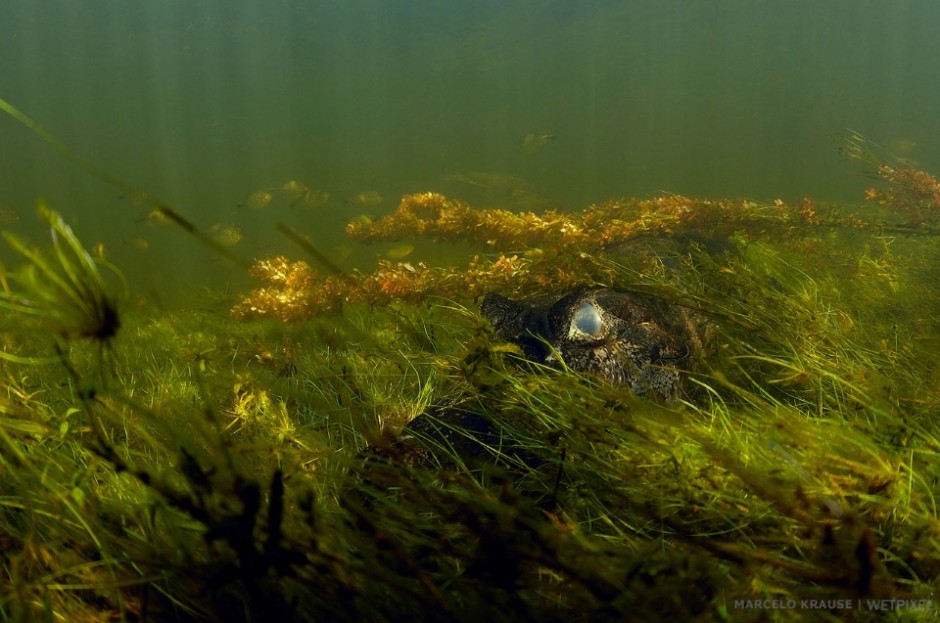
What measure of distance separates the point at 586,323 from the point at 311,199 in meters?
9.60

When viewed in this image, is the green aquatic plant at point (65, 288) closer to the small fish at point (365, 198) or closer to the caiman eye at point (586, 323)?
the caiman eye at point (586, 323)

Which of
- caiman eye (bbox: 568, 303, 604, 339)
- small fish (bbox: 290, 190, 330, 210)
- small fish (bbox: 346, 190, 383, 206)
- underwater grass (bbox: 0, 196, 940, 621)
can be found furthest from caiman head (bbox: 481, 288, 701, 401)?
small fish (bbox: 346, 190, 383, 206)

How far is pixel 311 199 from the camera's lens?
11.4 m

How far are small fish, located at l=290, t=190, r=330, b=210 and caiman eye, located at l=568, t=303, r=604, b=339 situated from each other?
30.1 ft

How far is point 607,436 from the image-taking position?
177 centimetres

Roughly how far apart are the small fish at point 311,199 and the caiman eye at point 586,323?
9169mm

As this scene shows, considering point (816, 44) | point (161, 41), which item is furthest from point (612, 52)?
point (161, 41)

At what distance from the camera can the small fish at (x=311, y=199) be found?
1113 cm

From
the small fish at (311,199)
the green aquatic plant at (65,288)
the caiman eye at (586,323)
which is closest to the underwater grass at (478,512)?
the green aquatic plant at (65,288)

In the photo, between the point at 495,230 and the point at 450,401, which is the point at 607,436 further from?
the point at 495,230

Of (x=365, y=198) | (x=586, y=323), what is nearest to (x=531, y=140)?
(x=365, y=198)

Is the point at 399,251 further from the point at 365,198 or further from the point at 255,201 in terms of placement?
the point at 255,201

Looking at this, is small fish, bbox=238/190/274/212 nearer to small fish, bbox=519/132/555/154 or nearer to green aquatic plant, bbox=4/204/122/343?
small fish, bbox=519/132/555/154

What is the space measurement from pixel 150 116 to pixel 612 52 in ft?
238
